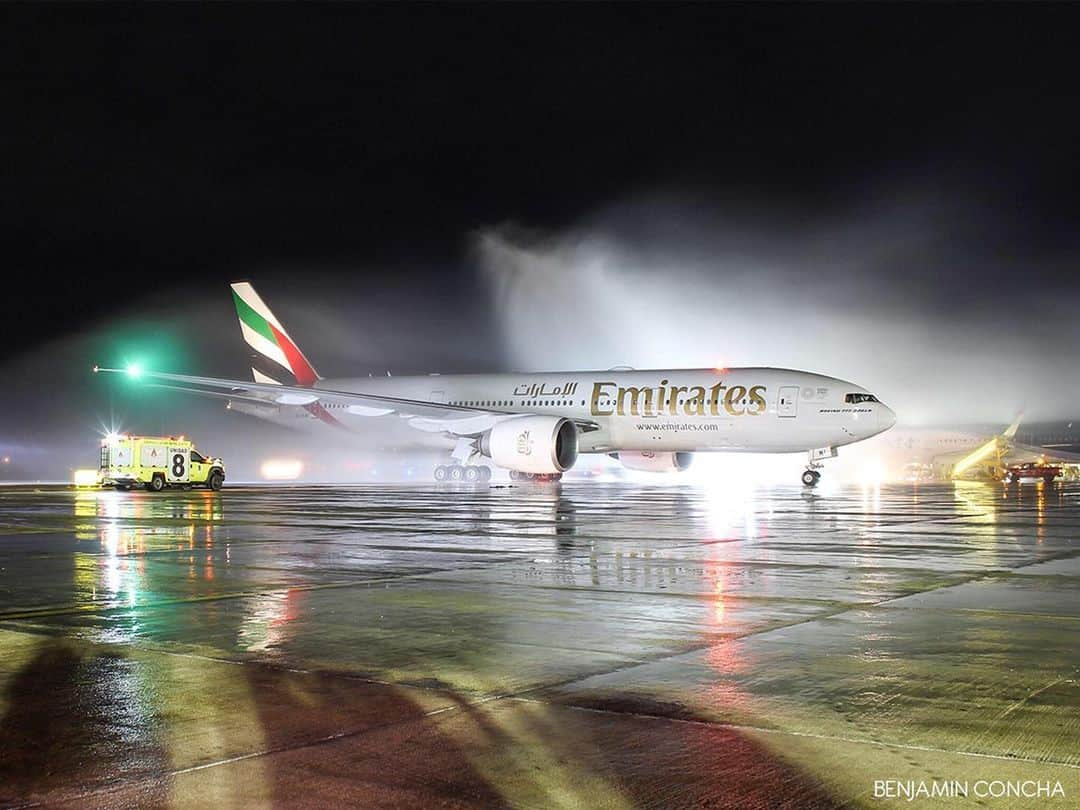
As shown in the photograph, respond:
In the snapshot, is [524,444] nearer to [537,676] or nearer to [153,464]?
[153,464]

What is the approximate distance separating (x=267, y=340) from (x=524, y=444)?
19754 millimetres

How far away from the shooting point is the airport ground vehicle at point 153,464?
115 feet

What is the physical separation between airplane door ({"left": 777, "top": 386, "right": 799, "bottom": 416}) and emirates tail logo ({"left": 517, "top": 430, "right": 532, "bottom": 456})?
7906mm

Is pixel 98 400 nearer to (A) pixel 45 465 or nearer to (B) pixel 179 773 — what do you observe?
(A) pixel 45 465

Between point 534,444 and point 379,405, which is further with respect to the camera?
point 379,405

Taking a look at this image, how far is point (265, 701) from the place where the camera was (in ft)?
17.6

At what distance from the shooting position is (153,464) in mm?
35344

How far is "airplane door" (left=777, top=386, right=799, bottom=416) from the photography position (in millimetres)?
33562

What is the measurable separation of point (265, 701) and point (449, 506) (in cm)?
1902


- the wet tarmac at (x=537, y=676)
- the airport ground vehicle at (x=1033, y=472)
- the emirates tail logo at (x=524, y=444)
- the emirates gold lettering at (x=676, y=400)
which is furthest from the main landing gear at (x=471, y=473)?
the airport ground vehicle at (x=1033, y=472)

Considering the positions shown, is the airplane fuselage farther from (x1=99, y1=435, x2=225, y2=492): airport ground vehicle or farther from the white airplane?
(x1=99, y1=435, x2=225, y2=492): airport ground vehicle

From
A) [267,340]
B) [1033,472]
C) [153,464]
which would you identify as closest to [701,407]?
[153,464]

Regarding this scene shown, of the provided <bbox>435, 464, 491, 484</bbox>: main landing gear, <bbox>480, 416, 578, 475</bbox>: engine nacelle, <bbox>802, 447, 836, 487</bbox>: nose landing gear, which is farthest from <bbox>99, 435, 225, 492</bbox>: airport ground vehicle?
<bbox>802, 447, 836, 487</bbox>: nose landing gear

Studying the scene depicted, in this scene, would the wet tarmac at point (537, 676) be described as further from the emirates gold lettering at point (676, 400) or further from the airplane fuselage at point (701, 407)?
the emirates gold lettering at point (676, 400)
